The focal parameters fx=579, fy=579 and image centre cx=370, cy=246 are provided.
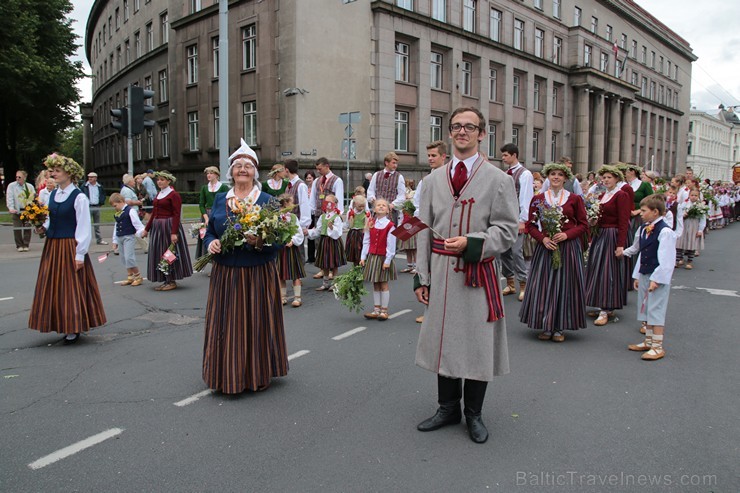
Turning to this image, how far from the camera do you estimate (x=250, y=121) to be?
91.0ft

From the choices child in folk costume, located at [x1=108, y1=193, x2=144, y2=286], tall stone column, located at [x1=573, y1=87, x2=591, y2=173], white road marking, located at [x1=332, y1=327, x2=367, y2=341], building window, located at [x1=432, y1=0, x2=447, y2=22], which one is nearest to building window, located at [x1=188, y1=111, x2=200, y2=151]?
building window, located at [x1=432, y1=0, x2=447, y2=22]

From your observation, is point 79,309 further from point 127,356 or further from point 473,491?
point 473,491

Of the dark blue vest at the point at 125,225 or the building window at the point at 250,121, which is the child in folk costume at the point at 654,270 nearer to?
the dark blue vest at the point at 125,225

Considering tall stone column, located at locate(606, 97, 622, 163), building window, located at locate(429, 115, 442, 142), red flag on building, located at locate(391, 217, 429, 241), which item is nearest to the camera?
red flag on building, located at locate(391, 217, 429, 241)

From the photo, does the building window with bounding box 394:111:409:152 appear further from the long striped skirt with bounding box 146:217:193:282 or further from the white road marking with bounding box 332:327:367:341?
the white road marking with bounding box 332:327:367:341

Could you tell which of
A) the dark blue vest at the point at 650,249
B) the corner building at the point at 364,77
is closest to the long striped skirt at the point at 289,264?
the dark blue vest at the point at 650,249

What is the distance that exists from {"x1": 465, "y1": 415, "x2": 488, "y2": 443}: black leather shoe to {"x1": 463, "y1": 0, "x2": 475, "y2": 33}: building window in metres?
32.8

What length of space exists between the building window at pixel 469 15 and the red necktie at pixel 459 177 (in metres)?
32.1

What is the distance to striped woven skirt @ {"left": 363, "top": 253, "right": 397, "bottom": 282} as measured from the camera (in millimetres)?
7750

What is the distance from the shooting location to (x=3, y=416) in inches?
175

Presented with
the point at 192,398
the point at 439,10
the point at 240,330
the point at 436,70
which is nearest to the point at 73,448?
the point at 192,398

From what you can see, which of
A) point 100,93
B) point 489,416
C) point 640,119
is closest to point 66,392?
point 489,416

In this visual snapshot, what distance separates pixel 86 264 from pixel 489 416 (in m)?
4.65

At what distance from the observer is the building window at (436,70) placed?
Answer: 3178 cm
